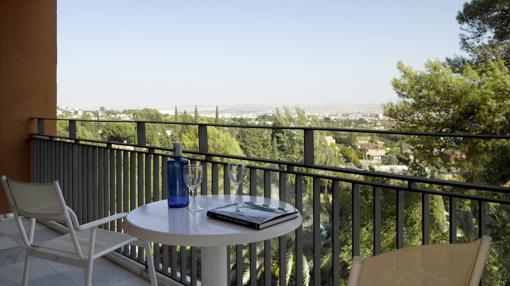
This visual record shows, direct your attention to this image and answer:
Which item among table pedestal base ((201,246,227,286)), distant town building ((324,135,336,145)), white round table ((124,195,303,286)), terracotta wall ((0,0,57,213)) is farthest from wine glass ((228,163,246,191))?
distant town building ((324,135,336,145))

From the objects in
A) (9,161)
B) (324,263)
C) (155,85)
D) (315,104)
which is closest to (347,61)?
(315,104)

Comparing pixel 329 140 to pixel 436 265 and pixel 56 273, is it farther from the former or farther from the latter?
pixel 436 265

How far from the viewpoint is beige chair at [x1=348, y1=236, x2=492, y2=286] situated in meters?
0.91

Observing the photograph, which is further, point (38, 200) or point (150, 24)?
point (150, 24)

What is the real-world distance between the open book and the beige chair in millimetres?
559

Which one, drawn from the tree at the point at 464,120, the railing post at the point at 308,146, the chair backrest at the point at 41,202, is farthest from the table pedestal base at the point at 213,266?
the tree at the point at 464,120

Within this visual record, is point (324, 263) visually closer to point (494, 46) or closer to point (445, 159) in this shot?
point (445, 159)

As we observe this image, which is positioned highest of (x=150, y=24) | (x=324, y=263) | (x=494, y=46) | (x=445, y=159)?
(x=150, y=24)

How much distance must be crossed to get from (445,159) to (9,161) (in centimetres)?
1225

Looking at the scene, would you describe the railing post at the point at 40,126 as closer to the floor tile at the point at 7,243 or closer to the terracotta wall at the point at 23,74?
the terracotta wall at the point at 23,74

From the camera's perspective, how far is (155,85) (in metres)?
28.1

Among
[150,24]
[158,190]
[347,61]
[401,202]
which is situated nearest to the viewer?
[401,202]

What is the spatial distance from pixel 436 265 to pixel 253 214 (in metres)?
0.69

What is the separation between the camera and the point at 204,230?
1.40 m
